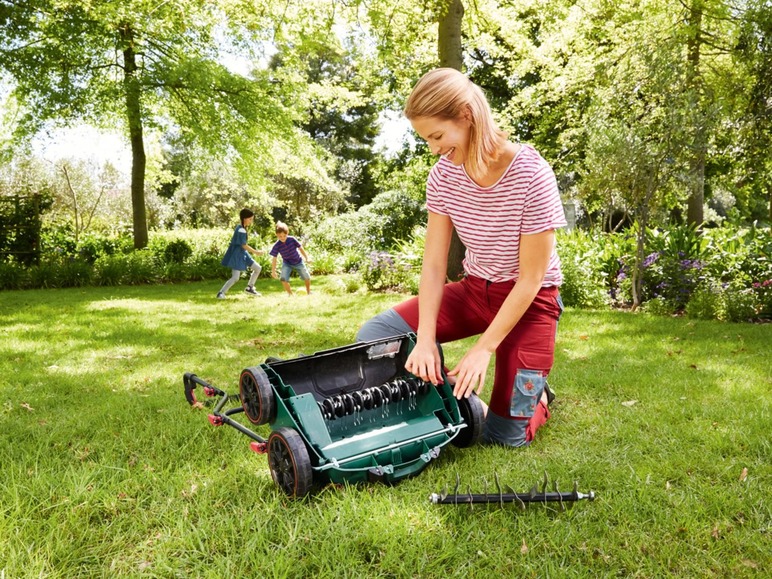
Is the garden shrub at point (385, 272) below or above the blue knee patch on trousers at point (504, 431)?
above

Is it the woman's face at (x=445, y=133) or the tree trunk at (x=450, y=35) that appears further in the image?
the tree trunk at (x=450, y=35)

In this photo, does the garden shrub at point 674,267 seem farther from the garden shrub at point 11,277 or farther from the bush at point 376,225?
the garden shrub at point 11,277

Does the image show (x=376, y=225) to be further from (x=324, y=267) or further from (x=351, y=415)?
(x=351, y=415)

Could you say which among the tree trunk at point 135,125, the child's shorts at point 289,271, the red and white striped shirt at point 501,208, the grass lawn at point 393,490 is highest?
the tree trunk at point 135,125

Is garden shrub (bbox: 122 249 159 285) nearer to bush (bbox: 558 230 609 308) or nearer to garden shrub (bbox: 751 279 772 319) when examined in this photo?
bush (bbox: 558 230 609 308)

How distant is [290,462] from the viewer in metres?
2.48

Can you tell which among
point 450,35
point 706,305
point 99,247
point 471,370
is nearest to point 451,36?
point 450,35

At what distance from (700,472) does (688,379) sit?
1749 millimetres

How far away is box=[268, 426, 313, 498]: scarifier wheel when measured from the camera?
239 cm

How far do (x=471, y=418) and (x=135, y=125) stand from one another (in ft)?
44.1

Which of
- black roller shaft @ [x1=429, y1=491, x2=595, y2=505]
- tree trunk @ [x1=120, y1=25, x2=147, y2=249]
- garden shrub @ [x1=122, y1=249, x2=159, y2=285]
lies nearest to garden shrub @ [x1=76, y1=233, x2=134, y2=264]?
tree trunk @ [x1=120, y1=25, x2=147, y2=249]

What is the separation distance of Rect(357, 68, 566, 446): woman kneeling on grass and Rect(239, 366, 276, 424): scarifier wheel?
629mm

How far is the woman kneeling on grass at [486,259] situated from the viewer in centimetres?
246

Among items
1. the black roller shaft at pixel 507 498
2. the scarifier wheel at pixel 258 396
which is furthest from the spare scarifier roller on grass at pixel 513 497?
the scarifier wheel at pixel 258 396
